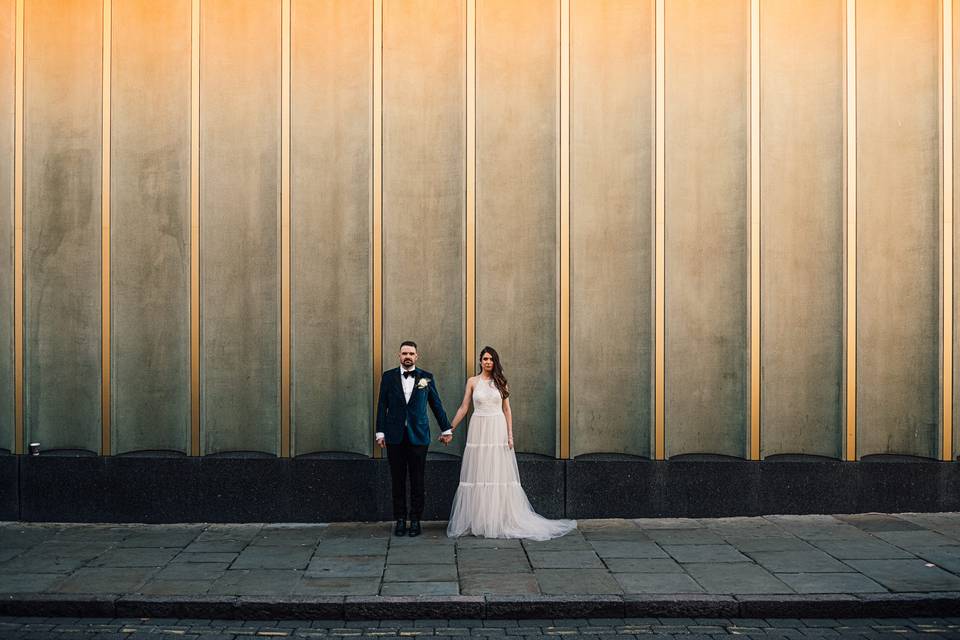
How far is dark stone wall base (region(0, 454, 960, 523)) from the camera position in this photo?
10.1 m

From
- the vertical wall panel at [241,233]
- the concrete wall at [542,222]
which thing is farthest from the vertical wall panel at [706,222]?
the vertical wall panel at [241,233]

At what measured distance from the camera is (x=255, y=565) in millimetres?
8078

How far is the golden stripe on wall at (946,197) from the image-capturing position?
33.2 feet

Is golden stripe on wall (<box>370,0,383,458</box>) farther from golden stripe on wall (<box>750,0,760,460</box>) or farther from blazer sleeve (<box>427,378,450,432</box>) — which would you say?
golden stripe on wall (<box>750,0,760,460</box>)

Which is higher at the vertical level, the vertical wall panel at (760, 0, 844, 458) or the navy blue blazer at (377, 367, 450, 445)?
the vertical wall panel at (760, 0, 844, 458)

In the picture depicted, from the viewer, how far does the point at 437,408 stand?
31.0ft

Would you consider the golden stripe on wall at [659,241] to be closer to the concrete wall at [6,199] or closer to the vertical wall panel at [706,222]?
the vertical wall panel at [706,222]

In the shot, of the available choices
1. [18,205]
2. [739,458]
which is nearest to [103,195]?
[18,205]

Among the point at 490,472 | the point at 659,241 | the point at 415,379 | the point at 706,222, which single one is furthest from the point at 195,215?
the point at 706,222

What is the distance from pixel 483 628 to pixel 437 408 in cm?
314

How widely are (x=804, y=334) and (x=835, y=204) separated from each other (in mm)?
1505

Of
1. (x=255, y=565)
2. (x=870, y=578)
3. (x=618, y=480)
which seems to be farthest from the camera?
(x=618, y=480)

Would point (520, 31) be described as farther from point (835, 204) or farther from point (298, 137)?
point (835, 204)

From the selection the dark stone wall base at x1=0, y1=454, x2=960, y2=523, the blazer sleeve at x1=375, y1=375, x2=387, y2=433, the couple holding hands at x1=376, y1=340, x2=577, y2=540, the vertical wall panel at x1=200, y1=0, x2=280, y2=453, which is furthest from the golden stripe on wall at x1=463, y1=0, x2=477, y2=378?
the vertical wall panel at x1=200, y1=0, x2=280, y2=453
